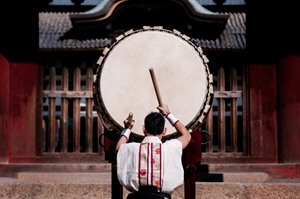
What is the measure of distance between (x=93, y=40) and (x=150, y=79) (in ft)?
13.9

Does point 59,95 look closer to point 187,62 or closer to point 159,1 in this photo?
point 159,1

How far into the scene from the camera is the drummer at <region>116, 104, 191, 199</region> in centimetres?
479

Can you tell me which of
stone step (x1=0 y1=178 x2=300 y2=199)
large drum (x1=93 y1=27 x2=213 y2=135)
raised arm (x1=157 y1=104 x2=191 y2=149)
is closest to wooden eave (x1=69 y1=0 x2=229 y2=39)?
stone step (x1=0 y1=178 x2=300 y2=199)

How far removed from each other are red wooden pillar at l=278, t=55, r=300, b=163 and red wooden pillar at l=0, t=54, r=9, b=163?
2.89 meters

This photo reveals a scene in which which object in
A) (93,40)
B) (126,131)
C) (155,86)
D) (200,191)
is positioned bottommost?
(200,191)

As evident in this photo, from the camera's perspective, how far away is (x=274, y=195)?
6809 millimetres

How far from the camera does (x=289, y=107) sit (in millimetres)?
8867

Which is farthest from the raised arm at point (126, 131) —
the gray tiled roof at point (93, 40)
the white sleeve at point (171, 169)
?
the gray tiled roof at point (93, 40)

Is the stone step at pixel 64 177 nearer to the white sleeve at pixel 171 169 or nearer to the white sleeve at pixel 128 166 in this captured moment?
the white sleeve at pixel 128 166

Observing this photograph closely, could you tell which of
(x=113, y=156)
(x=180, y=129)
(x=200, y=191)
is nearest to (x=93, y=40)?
(x=200, y=191)

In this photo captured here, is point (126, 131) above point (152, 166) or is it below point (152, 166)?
above

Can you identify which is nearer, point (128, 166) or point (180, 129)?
point (128, 166)

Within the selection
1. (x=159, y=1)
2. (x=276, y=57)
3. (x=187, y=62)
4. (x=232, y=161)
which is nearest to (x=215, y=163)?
(x=232, y=161)

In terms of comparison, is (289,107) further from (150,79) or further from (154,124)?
(154,124)
